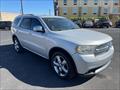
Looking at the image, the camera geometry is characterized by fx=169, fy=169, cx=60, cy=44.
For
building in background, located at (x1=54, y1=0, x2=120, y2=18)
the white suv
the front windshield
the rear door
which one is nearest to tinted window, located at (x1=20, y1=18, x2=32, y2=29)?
the rear door

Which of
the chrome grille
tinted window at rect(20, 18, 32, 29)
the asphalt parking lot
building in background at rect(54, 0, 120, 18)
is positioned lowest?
the asphalt parking lot

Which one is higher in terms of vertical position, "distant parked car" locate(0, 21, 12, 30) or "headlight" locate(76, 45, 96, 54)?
"headlight" locate(76, 45, 96, 54)

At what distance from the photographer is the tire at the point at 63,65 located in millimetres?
4390

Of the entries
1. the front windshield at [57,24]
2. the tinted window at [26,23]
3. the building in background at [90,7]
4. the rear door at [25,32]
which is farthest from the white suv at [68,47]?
the building in background at [90,7]

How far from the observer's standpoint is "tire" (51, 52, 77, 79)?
173 inches

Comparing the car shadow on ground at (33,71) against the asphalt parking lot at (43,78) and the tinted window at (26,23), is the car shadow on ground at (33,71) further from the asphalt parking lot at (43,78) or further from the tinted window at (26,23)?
the tinted window at (26,23)

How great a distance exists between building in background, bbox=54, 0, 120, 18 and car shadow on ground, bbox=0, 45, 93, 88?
164 feet

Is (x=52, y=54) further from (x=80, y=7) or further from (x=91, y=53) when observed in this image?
(x=80, y=7)

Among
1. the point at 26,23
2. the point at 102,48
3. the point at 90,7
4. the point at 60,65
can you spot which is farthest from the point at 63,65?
the point at 90,7

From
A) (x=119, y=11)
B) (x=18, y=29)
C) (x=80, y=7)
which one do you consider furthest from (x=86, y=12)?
(x=18, y=29)

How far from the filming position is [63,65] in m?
4.68

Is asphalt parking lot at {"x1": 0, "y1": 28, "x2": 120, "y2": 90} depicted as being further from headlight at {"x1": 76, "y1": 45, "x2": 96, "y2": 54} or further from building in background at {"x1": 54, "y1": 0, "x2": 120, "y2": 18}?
building in background at {"x1": 54, "y1": 0, "x2": 120, "y2": 18}

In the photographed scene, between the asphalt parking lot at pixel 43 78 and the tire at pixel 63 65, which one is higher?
the tire at pixel 63 65

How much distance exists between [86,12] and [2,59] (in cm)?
5157
